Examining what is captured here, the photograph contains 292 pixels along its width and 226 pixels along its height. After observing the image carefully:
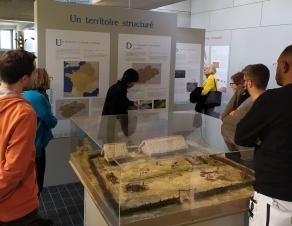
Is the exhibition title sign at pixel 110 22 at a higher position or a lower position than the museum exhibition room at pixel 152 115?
higher

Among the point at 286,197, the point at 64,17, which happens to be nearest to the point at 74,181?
the point at 64,17

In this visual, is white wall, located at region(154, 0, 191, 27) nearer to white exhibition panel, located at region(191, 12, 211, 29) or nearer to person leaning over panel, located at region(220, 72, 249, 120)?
white exhibition panel, located at region(191, 12, 211, 29)

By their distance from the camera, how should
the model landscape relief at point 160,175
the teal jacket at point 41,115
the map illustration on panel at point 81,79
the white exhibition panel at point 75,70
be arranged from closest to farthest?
the model landscape relief at point 160,175
the teal jacket at point 41,115
the white exhibition panel at point 75,70
the map illustration on panel at point 81,79

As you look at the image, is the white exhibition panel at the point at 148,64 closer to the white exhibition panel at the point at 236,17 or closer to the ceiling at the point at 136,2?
the ceiling at the point at 136,2

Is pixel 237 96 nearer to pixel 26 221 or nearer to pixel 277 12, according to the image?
pixel 26 221

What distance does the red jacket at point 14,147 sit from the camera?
1.55 m

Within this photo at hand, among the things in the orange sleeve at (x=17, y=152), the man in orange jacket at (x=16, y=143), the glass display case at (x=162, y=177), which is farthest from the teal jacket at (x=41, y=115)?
Result: the orange sleeve at (x=17, y=152)

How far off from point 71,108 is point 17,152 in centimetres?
253

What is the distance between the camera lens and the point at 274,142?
166 cm

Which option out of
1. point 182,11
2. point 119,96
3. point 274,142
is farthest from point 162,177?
point 182,11

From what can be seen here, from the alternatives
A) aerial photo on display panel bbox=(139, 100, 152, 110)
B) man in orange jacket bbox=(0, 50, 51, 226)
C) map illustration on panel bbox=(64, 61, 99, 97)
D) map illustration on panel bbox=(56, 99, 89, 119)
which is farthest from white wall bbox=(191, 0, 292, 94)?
man in orange jacket bbox=(0, 50, 51, 226)

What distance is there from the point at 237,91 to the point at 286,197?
1.86 meters

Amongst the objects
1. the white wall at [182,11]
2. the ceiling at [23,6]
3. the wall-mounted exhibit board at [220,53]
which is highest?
the white wall at [182,11]

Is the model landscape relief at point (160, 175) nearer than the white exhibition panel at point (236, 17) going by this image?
Yes
